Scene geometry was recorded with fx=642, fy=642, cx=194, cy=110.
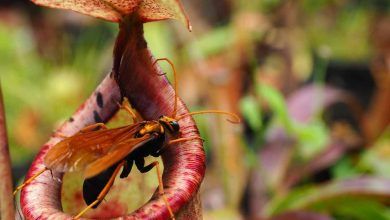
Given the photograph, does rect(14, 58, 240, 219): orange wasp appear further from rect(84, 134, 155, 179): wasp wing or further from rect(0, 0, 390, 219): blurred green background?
rect(0, 0, 390, 219): blurred green background

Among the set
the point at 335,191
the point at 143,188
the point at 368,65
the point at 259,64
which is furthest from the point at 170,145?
the point at 368,65

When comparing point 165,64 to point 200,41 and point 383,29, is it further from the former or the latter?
point 383,29

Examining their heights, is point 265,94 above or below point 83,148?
below

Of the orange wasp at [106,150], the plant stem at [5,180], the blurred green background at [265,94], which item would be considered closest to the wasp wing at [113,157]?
the orange wasp at [106,150]

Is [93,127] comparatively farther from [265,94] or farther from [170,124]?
[265,94]

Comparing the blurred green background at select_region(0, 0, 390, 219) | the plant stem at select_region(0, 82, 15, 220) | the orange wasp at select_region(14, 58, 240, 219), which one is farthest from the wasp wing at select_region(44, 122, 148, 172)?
the blurred green background at select_region(0, 0, 390, 219)

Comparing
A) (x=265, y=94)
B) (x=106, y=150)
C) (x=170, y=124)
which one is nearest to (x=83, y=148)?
(x=106, y=150)
